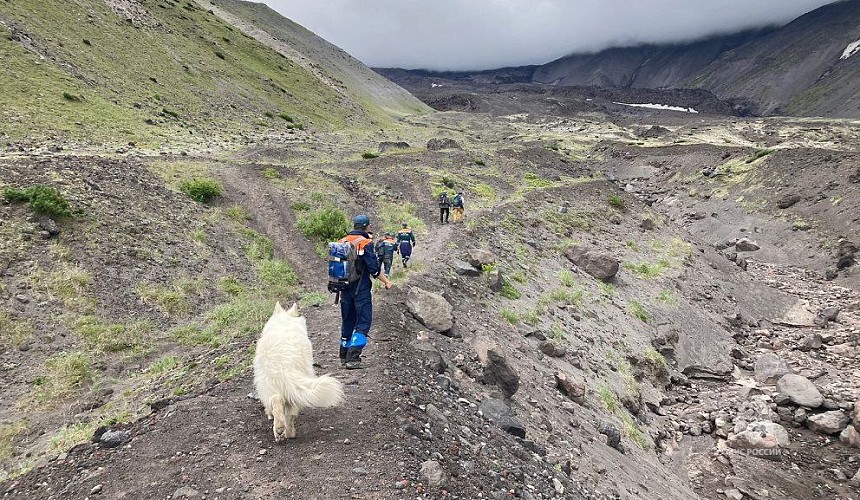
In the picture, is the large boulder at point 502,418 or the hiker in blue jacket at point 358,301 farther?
the large boulder at point 502,418

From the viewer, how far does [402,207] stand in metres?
24.2

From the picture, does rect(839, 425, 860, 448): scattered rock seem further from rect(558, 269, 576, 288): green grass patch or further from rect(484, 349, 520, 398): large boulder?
rect(484, 349, 520, 398): large boulder

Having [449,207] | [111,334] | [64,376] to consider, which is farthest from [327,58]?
[64,376]

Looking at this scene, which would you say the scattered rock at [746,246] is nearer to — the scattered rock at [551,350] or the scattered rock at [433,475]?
the scattered rock at [551,350]

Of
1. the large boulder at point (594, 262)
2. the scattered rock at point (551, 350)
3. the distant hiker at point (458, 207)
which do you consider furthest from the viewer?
the large boulder at point (594, 262)

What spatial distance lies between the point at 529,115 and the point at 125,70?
421ft

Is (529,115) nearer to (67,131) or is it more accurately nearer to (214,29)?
(214,29)

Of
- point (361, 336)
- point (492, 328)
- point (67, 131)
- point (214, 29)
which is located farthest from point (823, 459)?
point (214, 29)

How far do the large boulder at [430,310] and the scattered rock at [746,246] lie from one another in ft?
102

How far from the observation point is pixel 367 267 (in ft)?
25.5

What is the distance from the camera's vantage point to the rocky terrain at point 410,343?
6.22m

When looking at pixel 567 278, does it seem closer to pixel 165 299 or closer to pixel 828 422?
pixel 828 422

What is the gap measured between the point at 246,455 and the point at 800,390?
16867mm

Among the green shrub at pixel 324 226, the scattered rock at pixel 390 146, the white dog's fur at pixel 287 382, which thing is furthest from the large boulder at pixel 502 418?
the scattered rock at pixel 390 146
